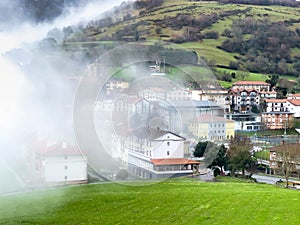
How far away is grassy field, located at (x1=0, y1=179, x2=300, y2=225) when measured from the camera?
11.2 m

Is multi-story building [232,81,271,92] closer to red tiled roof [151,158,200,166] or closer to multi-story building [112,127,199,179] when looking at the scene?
multi-story building [112,127,199,179]

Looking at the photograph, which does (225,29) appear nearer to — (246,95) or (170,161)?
(246,95)

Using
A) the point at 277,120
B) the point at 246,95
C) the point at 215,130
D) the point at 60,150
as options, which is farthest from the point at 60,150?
the point at 246,95

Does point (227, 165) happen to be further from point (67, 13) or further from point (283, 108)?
point (283, 108)

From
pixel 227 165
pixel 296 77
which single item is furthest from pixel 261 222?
pixel 296 77

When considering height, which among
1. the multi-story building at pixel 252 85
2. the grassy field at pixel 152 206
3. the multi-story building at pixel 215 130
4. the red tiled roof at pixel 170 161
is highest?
the multi-story building at pixel 252 85

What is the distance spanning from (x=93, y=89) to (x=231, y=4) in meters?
101

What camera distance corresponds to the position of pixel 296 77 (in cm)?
7325

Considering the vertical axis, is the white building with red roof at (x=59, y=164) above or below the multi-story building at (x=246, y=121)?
below

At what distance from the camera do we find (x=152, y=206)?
491 inches

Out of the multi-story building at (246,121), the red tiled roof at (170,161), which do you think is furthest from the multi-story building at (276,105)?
the red tiled roof at (170,161)

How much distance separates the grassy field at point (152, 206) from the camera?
36.6 feet

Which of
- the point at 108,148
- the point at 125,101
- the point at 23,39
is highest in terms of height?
the point at 23,39

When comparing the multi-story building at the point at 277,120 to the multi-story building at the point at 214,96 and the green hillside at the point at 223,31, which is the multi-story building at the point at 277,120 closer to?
the multi-story building at the point at 214,96
